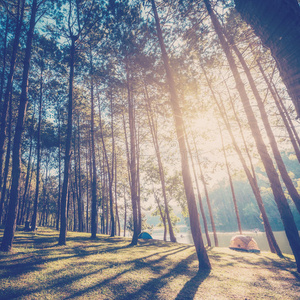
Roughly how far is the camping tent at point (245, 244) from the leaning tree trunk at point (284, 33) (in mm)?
15552

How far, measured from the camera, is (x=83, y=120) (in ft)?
65.6

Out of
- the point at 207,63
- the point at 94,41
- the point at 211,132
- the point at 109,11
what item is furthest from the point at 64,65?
the point at 211,132

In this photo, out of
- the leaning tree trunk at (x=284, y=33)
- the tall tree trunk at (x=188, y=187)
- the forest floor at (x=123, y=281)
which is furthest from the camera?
the tall tree trunk at (x=188, y=187)

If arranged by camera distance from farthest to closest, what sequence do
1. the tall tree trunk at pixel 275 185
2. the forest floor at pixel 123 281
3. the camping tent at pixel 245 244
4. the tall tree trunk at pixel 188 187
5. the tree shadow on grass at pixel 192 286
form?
the camping tent at pixel 245 244 → the tall tree trunk at pixel 188 187 → the tall tree trunk at pixel 275 185 → the tree shadow on grass at pixel 192 286 → the forest floor at pixel 123 281

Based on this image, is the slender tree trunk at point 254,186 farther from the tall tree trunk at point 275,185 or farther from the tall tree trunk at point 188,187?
the tall tree trunk at point 188,187

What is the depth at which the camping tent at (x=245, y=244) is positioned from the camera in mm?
12797

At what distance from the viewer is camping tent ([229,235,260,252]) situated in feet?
42.0

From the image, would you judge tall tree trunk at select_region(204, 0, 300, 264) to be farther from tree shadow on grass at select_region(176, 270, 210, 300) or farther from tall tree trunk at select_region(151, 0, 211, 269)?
tree shadow on grass at select_region(176, 270, 210, 300)

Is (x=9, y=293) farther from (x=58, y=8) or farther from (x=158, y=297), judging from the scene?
(x=58, y=8)

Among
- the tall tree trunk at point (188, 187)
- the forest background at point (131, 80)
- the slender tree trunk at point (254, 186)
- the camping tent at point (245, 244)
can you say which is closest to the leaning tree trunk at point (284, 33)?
the forest background at point (131, 80)

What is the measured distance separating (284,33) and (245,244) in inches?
636

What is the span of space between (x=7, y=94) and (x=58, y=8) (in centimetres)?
688

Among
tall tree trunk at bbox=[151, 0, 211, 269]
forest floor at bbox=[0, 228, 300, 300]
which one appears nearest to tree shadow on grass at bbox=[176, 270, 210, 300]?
forest floor at bbox=[0, 228, 300, 300]

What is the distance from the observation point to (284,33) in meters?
1.61
